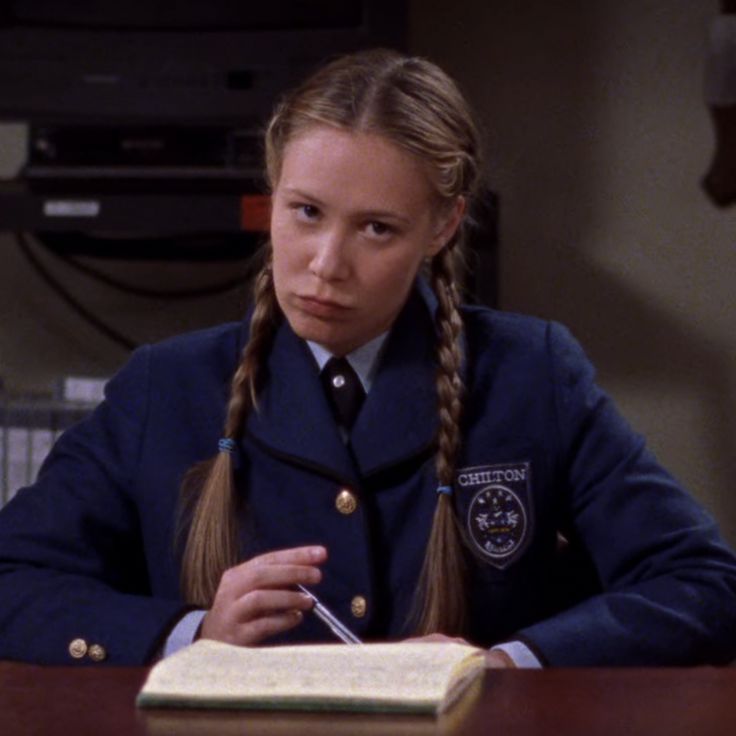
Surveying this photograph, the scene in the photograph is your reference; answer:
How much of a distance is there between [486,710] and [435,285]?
63 centimetres

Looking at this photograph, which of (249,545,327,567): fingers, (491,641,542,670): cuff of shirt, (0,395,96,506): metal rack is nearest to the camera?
(249,545,327,567): fingers

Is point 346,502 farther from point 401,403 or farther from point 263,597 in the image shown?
point 263,597

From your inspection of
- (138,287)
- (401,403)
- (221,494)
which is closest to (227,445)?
(221,494)

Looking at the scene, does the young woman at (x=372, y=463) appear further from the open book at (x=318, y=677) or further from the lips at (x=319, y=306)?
the open book at (x=318, y=677)

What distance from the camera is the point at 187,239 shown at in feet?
8.63

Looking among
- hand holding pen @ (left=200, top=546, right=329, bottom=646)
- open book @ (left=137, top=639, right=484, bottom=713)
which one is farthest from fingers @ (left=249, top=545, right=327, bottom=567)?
open book @ (left=137, top=639, right=484, bottom=713)

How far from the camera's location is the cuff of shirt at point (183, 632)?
46.7 inches

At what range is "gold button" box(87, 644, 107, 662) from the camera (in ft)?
4.00

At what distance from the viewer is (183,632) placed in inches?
46.9

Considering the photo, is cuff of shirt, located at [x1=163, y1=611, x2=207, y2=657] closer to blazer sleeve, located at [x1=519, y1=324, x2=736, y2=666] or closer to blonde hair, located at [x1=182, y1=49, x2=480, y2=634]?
blonde hair, located at [x1=182, y1=49, x2=480, y2=634]

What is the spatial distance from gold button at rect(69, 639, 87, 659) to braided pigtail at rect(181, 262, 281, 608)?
0.11m

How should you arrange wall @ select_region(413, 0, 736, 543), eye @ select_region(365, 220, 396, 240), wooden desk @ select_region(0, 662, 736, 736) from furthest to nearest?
wall @ select_region(413, 0, 736, 543) < eye @ select_region(365, 220, 396, 240) < wooden desk @ select_region(0, 662, 736, 736)

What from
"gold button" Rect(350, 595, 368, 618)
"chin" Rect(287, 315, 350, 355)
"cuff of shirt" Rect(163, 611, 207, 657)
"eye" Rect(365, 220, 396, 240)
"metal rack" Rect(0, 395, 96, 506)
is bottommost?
"metal rack" Rect(0, 395, 96, 506)

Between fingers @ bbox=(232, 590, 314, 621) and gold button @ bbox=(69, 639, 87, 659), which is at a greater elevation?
fingers @ bbox=(232, 590, 314, 621)
